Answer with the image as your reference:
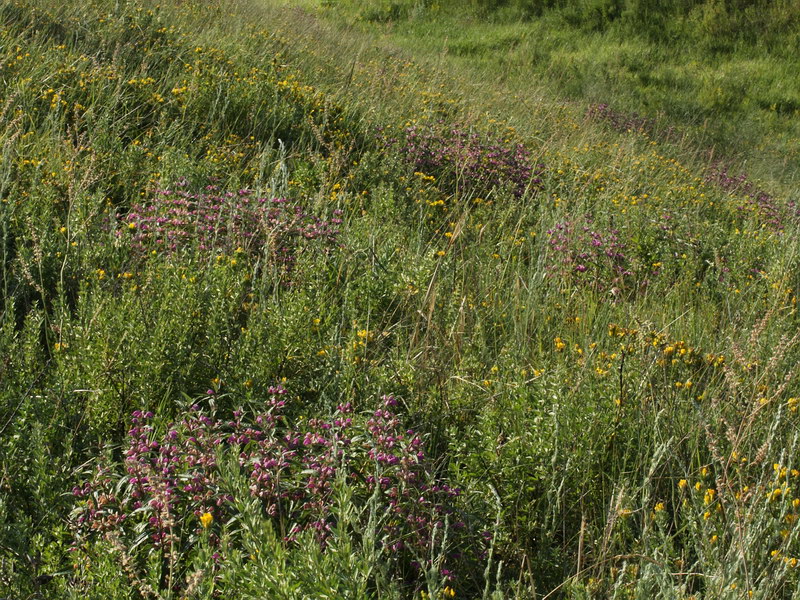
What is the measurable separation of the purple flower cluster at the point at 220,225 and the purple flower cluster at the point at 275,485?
1126 mm

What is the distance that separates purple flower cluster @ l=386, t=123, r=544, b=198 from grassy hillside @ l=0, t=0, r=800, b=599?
0.10 feet

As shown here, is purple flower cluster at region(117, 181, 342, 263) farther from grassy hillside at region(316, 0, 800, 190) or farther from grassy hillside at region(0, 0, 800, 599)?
grassy hillside at region(316, 0, 800, 190)

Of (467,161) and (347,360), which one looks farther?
(467,161)

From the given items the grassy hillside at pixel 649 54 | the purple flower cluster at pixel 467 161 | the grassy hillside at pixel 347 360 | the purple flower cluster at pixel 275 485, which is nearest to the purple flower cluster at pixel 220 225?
the grassy hillside at pixel 347 360

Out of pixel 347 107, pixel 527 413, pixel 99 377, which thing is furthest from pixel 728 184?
pixel 99 377

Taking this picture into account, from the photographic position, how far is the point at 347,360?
247cm

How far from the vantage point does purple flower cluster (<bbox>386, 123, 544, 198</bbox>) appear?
16.6ft

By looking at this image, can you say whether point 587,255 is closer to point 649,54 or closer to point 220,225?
point 220,225

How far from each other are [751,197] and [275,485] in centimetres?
679

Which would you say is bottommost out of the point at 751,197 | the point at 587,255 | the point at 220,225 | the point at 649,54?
the point at 751,197

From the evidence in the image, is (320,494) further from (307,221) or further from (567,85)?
(567,85)

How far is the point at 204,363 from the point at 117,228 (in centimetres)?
127

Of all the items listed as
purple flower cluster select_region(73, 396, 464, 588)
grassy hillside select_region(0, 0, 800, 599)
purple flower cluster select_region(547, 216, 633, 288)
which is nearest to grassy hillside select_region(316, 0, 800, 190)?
grassy hillside select_region(0, 0, 800, 599)

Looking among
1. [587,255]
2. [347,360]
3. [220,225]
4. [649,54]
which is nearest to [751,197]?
[587,255]
